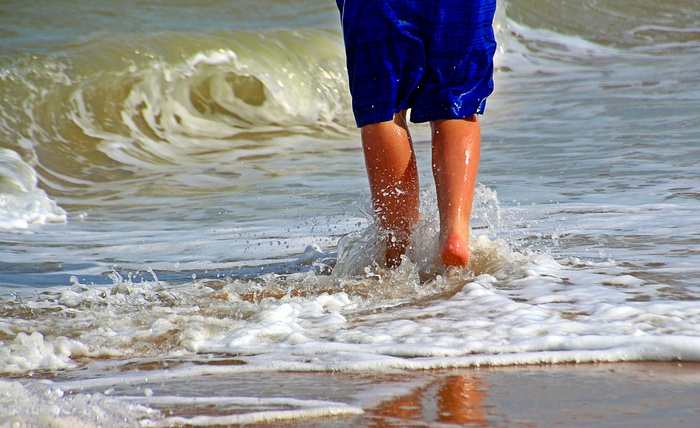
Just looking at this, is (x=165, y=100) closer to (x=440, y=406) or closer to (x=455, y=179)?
→ (x=455, y=179)

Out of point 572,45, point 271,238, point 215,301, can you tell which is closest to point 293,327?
point 215,301

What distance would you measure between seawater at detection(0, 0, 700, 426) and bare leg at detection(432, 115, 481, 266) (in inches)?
5.4

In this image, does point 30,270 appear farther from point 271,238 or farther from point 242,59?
point 242,59

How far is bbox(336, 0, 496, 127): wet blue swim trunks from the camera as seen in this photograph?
2652mm

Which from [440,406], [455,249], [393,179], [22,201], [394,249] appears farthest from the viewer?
[22,201]

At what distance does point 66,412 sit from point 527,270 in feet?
5.85

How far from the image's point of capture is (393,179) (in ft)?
9.00

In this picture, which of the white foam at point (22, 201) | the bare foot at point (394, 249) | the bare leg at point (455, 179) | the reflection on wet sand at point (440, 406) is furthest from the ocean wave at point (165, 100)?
the reflection on wet sand at point (440, 406)

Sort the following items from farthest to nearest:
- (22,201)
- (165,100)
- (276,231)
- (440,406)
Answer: (165,100) → (22,201) → (276,231) → (440,406)

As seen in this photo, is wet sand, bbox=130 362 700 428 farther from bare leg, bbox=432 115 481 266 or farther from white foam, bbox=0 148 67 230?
white foam, bbox=0 148 67 230

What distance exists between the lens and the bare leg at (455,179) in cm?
264

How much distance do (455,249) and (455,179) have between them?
0.24 meters

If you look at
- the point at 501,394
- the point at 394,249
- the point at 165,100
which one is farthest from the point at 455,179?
the point at 165,100

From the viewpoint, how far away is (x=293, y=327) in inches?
87.7
